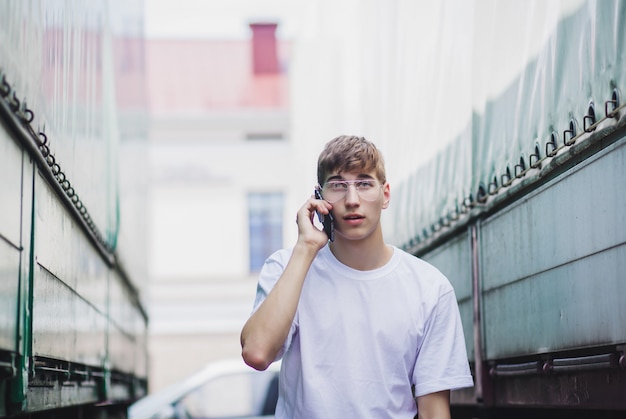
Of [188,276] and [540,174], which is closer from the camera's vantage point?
[540,174]

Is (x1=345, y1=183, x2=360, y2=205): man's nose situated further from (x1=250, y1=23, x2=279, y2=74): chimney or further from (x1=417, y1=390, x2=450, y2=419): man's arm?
(x1=250, y1=23, x2=279, y2=74): chimney

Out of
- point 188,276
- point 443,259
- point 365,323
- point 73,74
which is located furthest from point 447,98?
point 188,276

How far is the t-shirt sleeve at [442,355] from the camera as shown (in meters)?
3.26

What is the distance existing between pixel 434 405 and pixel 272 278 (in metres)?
0.66

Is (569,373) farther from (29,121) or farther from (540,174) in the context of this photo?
(29,121)

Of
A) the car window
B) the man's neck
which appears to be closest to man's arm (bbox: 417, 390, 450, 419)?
the man's neck

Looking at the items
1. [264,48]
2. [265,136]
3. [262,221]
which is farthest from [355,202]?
[264,48]

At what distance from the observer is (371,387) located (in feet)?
10.6

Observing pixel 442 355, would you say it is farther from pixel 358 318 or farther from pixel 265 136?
pixel 265 136

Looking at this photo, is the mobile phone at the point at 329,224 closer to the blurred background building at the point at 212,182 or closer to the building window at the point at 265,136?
the blurred background building at the point at 212,182

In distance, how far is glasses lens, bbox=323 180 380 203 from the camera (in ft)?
10.8

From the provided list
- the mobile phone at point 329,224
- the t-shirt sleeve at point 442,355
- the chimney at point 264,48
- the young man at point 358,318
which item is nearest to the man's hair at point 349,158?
the young man at point 358,318

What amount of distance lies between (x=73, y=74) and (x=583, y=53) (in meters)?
2.58

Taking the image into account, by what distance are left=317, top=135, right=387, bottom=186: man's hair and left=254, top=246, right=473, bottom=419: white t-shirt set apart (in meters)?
0.31
